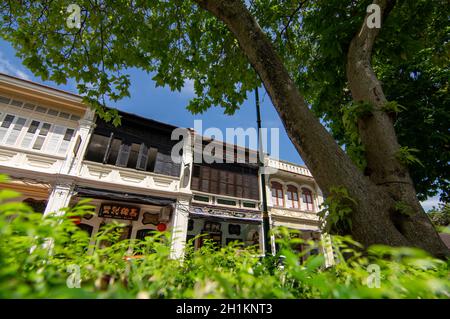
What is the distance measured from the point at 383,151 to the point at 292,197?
12.6 meters

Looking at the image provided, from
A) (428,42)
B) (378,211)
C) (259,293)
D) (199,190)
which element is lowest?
(259,293)

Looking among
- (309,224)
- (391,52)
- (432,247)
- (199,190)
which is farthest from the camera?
(309,224)

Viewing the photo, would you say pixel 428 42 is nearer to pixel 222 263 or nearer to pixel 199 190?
pixel 222 263

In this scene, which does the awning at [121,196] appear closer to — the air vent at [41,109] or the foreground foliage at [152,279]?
the air vent at [41,109]

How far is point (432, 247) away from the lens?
180 centimetres

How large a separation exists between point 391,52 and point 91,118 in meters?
11.6

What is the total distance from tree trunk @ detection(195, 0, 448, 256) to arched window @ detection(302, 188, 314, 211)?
44.0 ft

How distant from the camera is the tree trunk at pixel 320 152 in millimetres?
1868

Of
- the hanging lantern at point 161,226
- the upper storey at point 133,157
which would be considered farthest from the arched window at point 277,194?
the hanging lantern at point 161,226

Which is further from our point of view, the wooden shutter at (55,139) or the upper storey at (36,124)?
the wooden shutter at (55,139)

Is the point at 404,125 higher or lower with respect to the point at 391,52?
higher

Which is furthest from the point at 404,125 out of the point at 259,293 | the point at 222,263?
the point at 259,293

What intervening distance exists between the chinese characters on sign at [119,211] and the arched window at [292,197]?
953cm

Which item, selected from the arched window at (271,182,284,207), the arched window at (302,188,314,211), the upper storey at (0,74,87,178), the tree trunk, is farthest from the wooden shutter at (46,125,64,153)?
the arched window at (302,188,314,211)
